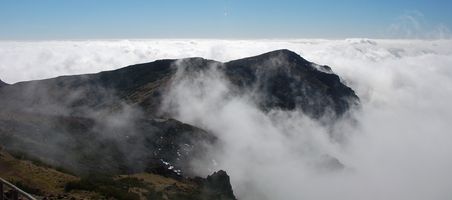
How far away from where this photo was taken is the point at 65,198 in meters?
40.5

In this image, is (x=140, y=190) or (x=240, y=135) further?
(x=240, y=135)

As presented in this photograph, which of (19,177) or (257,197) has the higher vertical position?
(19,177)

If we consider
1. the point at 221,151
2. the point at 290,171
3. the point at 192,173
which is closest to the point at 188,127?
the point at 221,151

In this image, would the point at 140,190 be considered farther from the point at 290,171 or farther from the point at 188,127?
the point at 290,171

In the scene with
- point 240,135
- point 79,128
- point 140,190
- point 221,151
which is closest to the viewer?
point 140,190

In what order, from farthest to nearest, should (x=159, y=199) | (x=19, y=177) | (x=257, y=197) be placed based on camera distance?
1. (x=257, y=197)
2. (x=159, y=199)
3. (x=19, y=177)

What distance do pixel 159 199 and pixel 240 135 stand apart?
428 feet

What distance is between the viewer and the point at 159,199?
59.1 m

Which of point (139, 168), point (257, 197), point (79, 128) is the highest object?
point (79, 128)

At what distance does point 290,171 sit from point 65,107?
8688 cm

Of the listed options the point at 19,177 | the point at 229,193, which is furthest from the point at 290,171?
the point at 19,177

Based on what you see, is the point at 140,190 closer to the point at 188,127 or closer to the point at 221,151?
the point at 188,127

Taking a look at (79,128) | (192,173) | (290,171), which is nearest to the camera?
(79,128)

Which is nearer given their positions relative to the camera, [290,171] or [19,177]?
[19,177]
